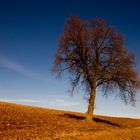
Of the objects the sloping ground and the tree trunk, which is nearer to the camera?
the sloping ground

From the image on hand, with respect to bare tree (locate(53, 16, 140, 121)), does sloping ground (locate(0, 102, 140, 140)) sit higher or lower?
lower

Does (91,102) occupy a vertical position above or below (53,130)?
above

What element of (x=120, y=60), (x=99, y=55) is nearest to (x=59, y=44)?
(x=99, y=55)

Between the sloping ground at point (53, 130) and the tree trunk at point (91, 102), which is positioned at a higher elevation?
the tree trunk at point (91, 102)

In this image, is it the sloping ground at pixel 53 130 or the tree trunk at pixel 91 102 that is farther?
the tree trunk at pixel 91 102

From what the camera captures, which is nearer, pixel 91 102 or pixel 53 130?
pixel 53 130

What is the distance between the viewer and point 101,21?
1348 inches

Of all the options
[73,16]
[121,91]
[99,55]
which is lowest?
[121,91]

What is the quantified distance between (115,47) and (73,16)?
22.4 feet

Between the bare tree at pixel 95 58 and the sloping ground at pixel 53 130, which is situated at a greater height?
the bare tree at pixel 95 58

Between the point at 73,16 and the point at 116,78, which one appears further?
the point at 73,16

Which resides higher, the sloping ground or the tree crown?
the tree crown

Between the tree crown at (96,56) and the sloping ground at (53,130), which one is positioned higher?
the tree crown at (96,56)

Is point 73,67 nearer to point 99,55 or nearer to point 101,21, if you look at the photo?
point 99,55
